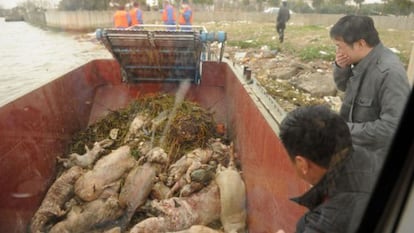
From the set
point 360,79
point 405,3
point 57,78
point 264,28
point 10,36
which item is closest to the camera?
point 360,79

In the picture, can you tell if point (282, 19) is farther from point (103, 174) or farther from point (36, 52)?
point (36, 52)

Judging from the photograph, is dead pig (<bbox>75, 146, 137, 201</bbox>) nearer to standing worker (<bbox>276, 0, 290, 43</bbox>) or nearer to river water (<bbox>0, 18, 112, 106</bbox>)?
river water (<bbox>0, 18, 112, 106</bbox>)

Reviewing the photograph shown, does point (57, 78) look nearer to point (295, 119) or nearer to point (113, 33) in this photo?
point (113, 33)

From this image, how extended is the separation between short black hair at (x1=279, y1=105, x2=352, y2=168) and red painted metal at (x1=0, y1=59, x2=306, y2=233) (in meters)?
0.66

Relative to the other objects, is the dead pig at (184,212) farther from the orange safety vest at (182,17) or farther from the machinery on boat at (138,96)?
the orange safety vest at (182,17)

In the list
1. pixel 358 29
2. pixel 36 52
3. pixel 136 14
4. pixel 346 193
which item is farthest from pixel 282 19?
pixel 36 52

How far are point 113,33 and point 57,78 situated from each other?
999mm

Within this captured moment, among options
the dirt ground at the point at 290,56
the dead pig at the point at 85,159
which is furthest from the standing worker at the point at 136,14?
the dead pig at the point at 85,159

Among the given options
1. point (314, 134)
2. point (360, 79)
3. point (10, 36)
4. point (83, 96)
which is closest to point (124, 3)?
point (83, 96)

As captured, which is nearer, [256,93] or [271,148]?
[271,148]

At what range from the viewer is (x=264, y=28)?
12.2 metres

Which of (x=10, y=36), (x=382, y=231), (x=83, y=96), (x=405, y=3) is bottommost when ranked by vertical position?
(x=10, y=36)

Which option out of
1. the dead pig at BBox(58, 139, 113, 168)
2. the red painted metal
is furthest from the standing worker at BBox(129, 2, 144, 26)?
the dead pig at BBox(58, 139, 113, 168)

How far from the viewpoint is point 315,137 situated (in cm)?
126
